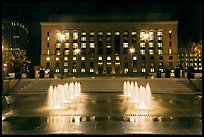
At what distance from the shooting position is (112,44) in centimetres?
9738

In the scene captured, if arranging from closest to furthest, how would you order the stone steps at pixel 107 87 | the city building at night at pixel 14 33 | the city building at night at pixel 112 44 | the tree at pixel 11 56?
the stone steps at pixel 107 87
the tree at pixel 11 56
the city building at night at pixel 112 44
the city building at night at pixel 14 33

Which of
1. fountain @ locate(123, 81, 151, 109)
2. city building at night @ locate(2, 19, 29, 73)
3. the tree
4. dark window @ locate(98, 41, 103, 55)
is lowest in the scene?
fountain @ locate(123, 81, 151, 109)

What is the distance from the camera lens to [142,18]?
320 ft

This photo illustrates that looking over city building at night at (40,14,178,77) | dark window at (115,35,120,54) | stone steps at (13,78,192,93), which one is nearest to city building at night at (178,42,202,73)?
city building at night at (40,14,178,77)

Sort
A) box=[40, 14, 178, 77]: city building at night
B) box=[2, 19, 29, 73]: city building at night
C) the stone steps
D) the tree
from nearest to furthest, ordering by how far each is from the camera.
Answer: the stone steps
the tree
box=[40, 14, 178, 77]: city building at night
box=[2, 19, 29, 73]: city building at night

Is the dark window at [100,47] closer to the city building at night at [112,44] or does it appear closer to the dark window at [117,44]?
the city building at night at [112,44]

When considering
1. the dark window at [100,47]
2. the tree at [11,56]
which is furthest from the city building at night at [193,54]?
the tree at [11,56]

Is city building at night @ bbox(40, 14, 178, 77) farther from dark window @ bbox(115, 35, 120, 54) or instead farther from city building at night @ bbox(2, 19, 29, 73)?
city building at night @ bbox(2, 19, 29, 73)

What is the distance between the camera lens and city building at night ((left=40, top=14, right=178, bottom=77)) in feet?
316

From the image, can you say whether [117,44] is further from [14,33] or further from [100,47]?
[14,33]

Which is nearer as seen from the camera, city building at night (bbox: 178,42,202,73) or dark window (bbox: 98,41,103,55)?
city building at night (bbox: 178,42,202,73)

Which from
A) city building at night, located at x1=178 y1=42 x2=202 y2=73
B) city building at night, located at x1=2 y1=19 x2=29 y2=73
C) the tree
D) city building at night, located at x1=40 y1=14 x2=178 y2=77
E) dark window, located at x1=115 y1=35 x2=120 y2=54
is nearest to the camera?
the tree

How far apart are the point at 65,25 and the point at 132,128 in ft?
301

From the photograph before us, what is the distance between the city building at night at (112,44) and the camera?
96.2 m
